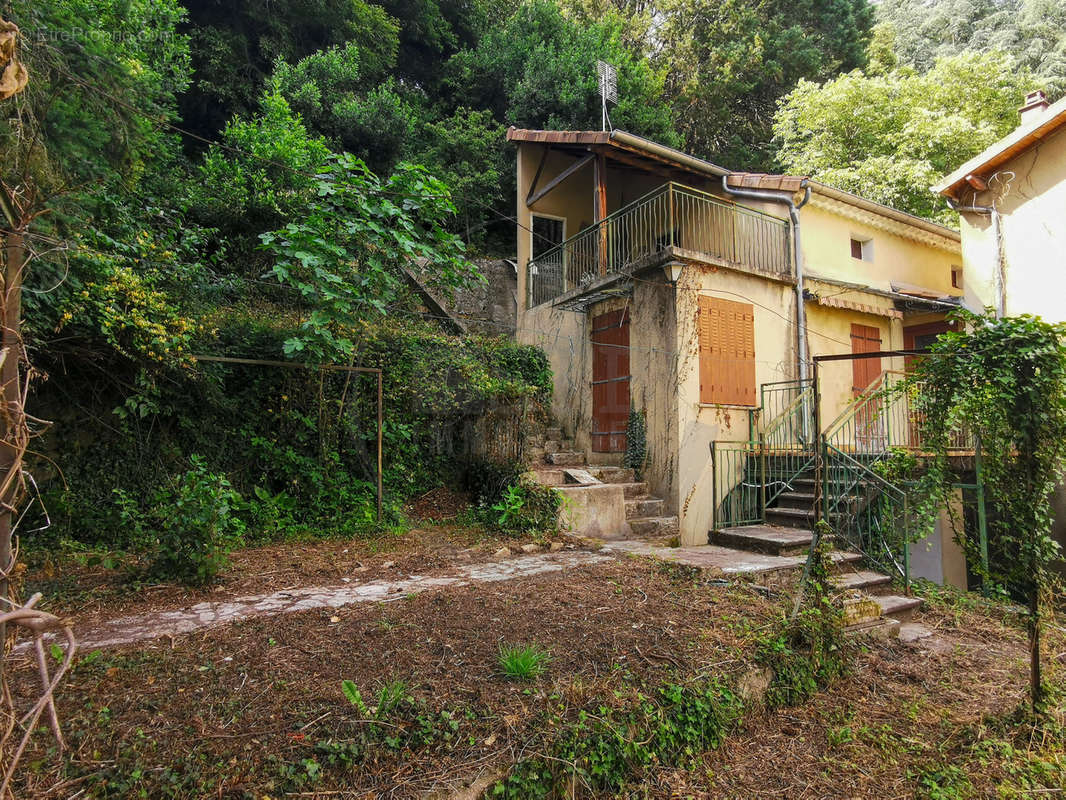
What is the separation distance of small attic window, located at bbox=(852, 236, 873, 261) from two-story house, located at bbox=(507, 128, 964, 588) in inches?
1.3

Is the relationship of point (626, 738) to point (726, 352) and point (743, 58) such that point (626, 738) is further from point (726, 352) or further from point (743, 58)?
point (743, 58)

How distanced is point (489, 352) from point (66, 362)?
5.21 meters

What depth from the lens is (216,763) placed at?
226 cm

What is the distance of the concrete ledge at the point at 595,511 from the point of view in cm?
705

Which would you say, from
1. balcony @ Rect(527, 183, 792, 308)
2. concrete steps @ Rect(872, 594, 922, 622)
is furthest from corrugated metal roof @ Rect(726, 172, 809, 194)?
concrete steps @ Rect(872, 594, 922, 622)

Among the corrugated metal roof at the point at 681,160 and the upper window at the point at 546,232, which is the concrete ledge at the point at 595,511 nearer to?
the corrugated metal roof at the point at 681,160

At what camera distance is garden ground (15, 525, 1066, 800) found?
235cm

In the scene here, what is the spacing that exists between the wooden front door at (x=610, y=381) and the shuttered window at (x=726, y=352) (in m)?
1.34

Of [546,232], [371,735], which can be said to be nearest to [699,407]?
[371,735]

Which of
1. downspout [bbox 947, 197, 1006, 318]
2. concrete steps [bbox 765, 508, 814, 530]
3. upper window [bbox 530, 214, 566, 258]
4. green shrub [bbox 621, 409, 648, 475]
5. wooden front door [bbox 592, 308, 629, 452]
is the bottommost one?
concrete steps [bbox 765, 508, 814, 530]

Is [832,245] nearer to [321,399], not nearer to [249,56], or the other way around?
[321,399]

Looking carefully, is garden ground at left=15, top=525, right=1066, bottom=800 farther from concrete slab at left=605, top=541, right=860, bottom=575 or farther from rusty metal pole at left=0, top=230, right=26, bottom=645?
rusty metal pole at left=0, top=230, right=26, bottom=645

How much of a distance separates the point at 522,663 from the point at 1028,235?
36.3 ft

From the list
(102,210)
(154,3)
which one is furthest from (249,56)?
(102,210)
